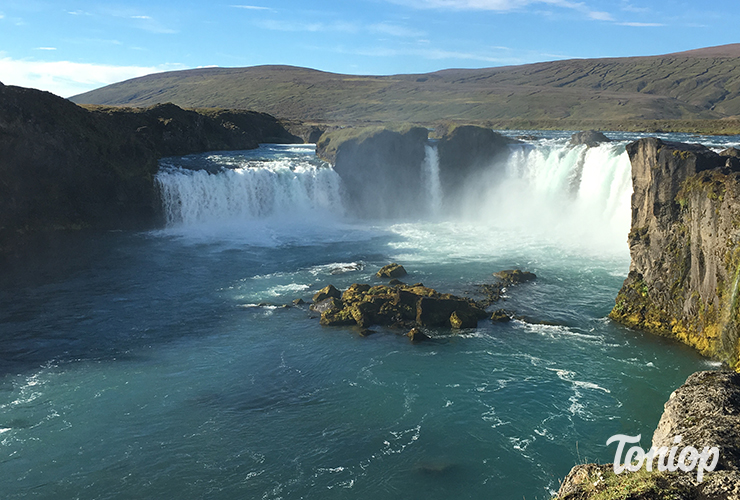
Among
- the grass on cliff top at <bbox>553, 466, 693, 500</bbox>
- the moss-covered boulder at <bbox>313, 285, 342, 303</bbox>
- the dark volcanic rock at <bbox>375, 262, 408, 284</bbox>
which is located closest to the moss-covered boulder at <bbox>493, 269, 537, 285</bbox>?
the dark volcanic rock at <bbox>375, 262, 408, 284</bbox>

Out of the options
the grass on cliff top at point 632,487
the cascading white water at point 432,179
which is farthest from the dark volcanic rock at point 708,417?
the cascading white water at point 432,179

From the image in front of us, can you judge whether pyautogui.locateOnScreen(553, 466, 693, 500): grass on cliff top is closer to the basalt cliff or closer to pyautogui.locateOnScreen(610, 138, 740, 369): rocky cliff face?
pyautogui.locateOnScreen(610, 138, 740, 369): rocky cliff face

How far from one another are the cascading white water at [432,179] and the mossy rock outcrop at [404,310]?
2888cm

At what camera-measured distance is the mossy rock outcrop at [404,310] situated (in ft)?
79.9

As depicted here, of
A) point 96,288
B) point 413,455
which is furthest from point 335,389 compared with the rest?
point 96,288

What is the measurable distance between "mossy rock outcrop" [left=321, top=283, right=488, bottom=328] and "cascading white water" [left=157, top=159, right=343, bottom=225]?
23.6 metres

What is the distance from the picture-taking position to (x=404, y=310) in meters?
24.9

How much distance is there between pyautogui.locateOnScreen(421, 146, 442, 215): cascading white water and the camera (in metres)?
53.4

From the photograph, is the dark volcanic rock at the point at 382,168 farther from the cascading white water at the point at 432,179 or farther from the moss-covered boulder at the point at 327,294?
the moss-covered boulder at the point at 327,294

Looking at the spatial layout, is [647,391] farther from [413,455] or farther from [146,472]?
[146,472]

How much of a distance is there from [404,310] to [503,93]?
136447 millimetres

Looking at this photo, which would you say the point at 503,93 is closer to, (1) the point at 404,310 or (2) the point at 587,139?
(2) the point at 587,139

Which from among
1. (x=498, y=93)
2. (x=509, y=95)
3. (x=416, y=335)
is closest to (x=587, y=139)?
(x=416, y=335)

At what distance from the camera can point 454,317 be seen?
2428 centimetres
